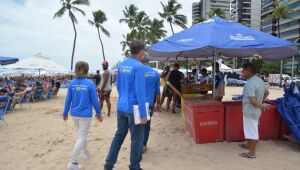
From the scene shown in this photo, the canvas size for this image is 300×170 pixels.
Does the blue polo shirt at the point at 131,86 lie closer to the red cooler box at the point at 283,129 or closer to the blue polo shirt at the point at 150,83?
the blue polo shirt at the point at 150,83

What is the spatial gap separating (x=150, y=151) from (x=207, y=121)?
1226 mm

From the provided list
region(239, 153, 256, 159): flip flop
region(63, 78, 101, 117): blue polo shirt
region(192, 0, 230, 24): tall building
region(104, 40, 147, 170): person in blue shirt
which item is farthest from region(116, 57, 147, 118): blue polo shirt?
region(192, 0, 230, 24): tall building

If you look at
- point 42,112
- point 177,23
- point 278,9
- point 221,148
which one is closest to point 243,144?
point 221,148

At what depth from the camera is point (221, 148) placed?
205 inches

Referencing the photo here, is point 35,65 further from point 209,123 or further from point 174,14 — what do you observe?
point 174,14

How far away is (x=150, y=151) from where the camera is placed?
16.5 feet

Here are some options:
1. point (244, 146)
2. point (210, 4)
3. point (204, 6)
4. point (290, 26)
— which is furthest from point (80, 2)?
point (210, 4)

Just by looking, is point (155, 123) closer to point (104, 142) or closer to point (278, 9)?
point (104, 142)

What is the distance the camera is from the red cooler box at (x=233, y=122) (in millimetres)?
5501

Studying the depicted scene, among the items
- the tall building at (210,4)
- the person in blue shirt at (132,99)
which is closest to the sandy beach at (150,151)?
the person in blue shirt at (132,99)

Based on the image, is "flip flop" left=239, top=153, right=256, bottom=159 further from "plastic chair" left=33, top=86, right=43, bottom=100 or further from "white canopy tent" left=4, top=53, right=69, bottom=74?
"white canopy tent" left=4, top=53, right=69, bottom=74

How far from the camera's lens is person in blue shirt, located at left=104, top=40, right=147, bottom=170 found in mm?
3279

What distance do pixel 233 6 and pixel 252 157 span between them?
121688mm

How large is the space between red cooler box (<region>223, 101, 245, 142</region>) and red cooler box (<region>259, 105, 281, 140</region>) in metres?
0.45
